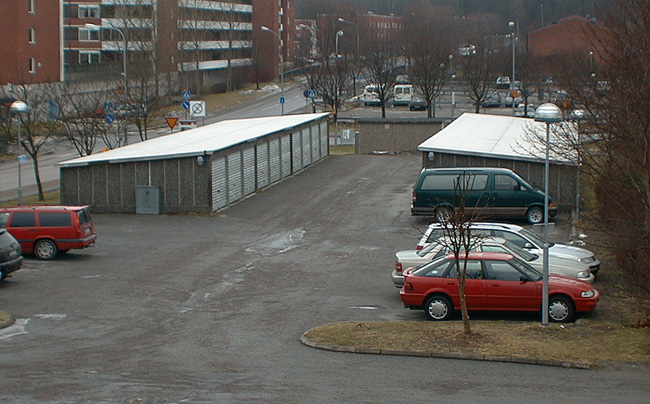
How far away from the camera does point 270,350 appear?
14.1 m

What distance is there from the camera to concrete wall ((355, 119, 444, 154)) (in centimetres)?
4775

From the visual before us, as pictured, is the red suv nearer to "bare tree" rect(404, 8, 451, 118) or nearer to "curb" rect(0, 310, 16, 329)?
"curb" rect(0, 310, 16, 329)

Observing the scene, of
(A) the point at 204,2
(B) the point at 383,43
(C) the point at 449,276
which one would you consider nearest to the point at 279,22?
(A) the point at 204,2

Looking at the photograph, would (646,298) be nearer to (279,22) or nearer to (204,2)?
(204,2)

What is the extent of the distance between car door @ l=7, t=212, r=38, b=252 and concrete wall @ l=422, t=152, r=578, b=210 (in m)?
13.6

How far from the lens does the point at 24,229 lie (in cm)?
2302

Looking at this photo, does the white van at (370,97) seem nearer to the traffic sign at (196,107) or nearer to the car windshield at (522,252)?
the traffic sign at (196,107)

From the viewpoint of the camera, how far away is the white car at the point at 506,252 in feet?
57.9

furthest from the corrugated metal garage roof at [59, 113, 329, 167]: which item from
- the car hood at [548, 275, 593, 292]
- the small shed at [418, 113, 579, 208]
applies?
the car hood at [548, 275, 593, 292]

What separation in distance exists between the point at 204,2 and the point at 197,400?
302ft

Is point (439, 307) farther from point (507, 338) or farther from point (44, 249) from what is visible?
point (44, 249)

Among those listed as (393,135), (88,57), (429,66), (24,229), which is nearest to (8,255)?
(24,229)

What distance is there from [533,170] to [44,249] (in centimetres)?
1588

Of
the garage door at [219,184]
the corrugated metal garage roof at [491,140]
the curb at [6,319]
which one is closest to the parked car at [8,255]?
the curb at [6,319]
